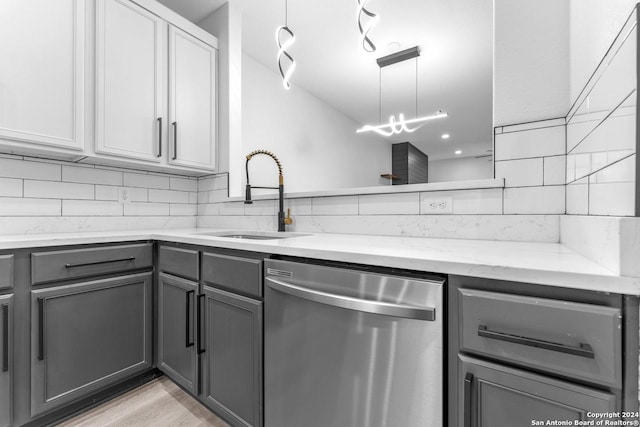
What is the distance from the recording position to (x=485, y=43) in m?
2.98

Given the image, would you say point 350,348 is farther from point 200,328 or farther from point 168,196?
point 168,196

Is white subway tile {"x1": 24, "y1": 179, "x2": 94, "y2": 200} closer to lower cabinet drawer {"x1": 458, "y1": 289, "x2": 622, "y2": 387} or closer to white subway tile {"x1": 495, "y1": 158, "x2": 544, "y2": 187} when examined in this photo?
lower cabinet drawer {"x1": 458, "y1": 289, "x2": 622, "y2": 387}

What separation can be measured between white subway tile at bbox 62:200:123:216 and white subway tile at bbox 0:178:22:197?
0.69ft

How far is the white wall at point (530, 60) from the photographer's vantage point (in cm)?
113

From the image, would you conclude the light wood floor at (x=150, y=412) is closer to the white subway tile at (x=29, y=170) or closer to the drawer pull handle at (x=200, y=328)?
the drawer pull handle at (x=200, y=328)

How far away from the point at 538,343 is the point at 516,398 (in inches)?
5.5

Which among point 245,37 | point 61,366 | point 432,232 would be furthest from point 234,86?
point 61,366

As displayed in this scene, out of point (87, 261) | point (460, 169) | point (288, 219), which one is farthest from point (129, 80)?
point (460, 169)

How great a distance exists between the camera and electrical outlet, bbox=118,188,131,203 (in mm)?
2078

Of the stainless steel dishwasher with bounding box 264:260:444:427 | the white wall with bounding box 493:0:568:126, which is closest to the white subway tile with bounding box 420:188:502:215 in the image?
the white wall with bounding box 493:0:568:126

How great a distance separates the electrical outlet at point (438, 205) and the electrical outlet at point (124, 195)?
6.81 feet

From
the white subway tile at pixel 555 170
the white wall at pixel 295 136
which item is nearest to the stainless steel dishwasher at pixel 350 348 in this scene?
the white subway tile at pixel 555 170

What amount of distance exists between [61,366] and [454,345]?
1729 mm

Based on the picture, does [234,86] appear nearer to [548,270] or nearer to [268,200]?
[268,200]
